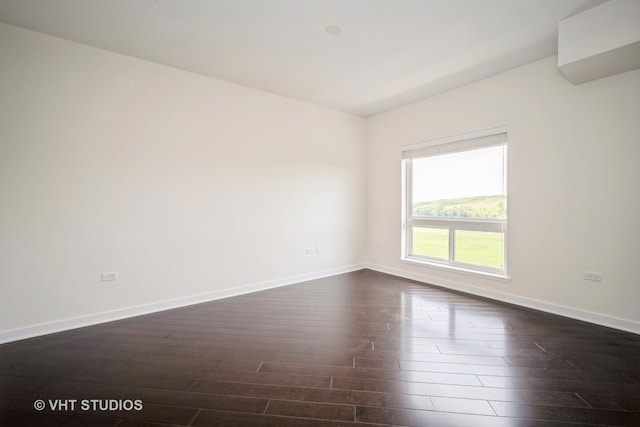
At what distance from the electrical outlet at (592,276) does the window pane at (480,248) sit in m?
0.82

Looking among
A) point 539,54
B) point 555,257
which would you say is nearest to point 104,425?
point 555,257

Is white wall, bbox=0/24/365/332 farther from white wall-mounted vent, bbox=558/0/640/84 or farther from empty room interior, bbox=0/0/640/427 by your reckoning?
white wall-mounted vent, bbox=558/0/640/84

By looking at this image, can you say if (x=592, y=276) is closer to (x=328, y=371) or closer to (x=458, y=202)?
(x=458, y=202)

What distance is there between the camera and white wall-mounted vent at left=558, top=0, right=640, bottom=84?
89.0 inches

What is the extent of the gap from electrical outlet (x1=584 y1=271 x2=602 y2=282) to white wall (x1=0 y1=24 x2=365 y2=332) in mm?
3451

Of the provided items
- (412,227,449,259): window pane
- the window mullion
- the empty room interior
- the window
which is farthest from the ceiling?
(412,227,449,259): window pane

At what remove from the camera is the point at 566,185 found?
2996 millimetres

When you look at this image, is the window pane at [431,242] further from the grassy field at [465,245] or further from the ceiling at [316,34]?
the ceiling at [316,34]

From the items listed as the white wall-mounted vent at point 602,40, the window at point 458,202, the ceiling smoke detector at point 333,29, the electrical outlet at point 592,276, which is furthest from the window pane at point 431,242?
the ceiling smoke detector at point 333,29

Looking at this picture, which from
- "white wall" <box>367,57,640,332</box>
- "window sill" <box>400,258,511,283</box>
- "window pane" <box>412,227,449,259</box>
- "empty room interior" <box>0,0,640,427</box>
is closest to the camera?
"empty room interior" <box>0,0,640,427</box>

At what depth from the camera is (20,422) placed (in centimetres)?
153

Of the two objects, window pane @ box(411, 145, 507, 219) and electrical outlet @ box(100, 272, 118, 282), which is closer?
electrical outlet @ box(100, 272, 118, 282)

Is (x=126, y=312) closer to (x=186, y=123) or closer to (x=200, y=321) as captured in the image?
(x=200, y=321)

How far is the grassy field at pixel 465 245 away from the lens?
366 centimetres
